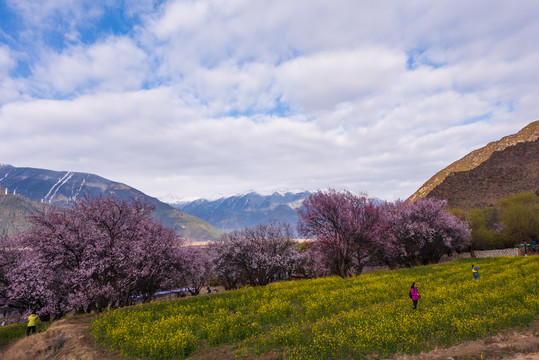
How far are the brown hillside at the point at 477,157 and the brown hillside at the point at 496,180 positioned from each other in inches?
1075

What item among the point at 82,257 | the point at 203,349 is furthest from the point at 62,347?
the point at 82,257

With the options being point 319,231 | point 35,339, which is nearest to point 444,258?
point 319,231

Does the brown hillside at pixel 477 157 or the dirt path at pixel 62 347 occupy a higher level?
the brown hillside at pixel 477 157

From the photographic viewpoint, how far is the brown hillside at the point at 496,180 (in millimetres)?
102062

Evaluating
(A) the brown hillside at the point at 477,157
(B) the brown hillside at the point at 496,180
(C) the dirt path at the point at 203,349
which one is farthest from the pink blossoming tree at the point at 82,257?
(A) the brown hillside at the point at 477,157

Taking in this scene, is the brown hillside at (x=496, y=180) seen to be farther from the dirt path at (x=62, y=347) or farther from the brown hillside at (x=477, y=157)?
the dirt path at (x=62, y=347)

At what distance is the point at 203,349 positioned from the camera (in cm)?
1403

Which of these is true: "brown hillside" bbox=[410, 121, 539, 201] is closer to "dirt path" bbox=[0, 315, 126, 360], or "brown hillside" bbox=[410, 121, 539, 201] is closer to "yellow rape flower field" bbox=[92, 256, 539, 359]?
"yellow rape flower field" bbox=[92, 256, 539, 359]

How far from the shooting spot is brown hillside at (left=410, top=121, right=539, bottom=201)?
519 feet

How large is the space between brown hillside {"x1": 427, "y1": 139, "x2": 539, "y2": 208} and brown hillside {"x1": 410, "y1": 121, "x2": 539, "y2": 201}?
89.6ft

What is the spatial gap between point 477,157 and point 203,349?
702 ft

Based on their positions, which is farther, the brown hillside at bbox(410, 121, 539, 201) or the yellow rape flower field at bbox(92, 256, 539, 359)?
the brown hillside at bbox(410, 121, 539, 201)

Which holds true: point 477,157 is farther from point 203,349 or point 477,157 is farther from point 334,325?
point 203,349

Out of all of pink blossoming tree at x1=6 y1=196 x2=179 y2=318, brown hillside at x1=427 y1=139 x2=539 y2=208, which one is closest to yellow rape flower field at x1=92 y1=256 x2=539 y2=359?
pink blossoming tree at x1=6 y1=196 x2=179 y2=318
